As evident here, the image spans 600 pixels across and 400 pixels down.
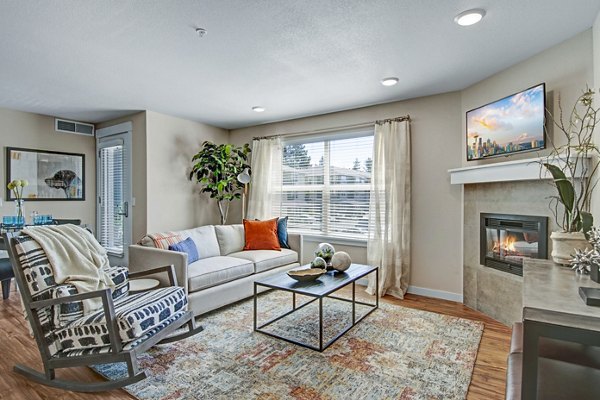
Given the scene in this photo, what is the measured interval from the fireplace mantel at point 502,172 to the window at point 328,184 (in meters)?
1.20

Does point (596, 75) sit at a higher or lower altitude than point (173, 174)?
higher

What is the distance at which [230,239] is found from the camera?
13.7ft

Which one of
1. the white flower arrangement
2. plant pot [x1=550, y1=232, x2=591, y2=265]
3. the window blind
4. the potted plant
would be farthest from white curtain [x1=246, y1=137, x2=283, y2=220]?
the white flower arrangement

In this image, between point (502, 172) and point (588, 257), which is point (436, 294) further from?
point (588, 257)

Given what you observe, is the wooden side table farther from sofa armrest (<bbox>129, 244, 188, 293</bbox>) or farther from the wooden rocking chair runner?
the wooden rocking chair runner

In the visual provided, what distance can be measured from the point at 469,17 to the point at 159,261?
10.3 ft

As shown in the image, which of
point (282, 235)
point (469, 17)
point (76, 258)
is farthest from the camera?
point (282, 235)

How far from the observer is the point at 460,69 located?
3006 millimetres

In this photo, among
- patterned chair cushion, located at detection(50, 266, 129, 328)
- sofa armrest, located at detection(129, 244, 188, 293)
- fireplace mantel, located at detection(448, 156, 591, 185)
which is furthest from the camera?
sofa armrest, located at detection(129, 244, 188, 293)

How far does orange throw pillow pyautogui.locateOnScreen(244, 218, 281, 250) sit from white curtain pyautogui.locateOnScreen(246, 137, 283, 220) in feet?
2.54

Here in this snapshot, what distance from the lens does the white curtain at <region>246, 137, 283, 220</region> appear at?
5039 millimetres

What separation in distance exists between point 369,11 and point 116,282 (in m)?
2.62

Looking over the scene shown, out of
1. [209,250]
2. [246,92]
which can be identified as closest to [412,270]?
[209,250]

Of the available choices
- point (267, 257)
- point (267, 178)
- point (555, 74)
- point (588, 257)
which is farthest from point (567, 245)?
point (267, 178)
